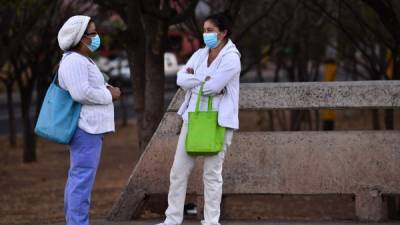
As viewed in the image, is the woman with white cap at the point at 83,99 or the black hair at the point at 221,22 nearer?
the woman with white cap at the point at 83,99

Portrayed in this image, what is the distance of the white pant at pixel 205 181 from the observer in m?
6.81

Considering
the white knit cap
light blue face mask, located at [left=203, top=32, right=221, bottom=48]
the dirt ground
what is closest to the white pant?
light blue face mask, located at [left=203, top=32, right=221, bottom=48]

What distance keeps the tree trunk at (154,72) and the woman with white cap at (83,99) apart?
9.69 feet

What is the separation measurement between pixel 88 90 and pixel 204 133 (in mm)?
883

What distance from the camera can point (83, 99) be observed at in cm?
638

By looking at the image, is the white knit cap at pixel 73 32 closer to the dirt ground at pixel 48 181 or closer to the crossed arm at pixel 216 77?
the crossed arm at pixel 216 77

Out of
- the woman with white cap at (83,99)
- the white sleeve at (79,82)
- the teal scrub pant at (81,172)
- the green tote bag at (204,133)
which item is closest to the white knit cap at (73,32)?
the woman with white cap at (83,99)

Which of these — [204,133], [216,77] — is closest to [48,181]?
[204,133]

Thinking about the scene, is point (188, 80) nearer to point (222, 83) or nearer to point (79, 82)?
point (222, 83)

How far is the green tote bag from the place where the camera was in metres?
6.64

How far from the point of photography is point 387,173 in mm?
7527

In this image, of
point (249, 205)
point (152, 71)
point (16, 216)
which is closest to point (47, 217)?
point (16, 216)

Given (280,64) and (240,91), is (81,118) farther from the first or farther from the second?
(280,64)

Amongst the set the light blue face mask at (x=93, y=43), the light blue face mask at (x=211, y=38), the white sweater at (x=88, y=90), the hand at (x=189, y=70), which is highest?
the light blue face mask at (x=211, y=38)
